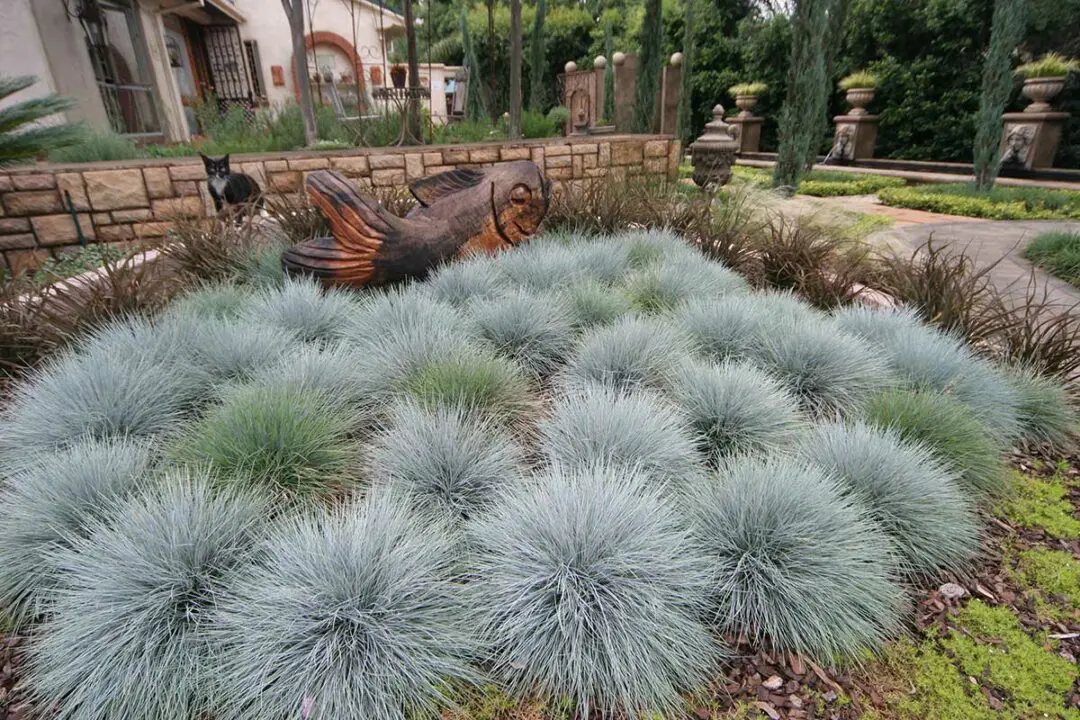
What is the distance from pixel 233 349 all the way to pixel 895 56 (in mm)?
16077

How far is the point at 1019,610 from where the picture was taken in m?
1.55

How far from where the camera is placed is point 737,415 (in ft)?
6.74

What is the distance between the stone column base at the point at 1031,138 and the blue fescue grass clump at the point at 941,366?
427 inches

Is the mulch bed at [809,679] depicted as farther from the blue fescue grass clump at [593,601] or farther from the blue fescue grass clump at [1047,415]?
the blue fescue grass clump at [1047,415]

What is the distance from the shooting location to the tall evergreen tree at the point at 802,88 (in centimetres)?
778

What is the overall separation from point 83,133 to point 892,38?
15767mm

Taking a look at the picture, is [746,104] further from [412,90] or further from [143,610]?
[143,610]

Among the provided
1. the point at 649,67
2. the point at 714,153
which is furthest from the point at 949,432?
the point at 649,67

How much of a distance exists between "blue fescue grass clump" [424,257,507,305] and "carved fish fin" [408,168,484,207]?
661mm

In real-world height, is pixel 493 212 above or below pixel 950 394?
above

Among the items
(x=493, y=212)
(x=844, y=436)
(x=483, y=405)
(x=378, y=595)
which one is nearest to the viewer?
(x=378, y=595)

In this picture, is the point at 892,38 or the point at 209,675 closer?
the point at 209,675

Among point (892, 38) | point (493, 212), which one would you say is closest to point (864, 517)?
point (493, 212)

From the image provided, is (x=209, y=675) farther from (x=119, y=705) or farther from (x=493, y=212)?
(x=493, y=212)
